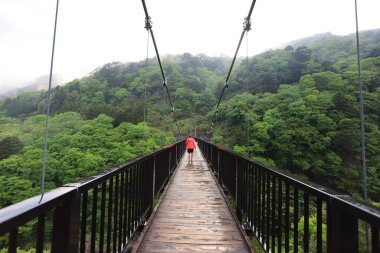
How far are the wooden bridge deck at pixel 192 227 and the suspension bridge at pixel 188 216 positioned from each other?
0.03 feet

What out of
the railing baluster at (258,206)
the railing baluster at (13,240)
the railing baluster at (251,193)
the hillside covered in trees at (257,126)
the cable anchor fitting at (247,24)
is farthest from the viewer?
the hillside covered in trees at (257,126)

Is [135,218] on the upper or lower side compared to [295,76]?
lower

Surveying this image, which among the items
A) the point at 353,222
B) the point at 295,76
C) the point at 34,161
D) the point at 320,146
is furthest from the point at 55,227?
the point at 295,76

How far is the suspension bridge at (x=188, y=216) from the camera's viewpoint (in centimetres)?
92

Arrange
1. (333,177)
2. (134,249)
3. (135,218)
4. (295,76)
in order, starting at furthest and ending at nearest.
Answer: (295,76) < (333,177) < (135,218) < (134,249)

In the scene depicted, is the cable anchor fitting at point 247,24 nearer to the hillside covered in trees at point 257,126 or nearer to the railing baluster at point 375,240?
the hillside covered in trees at point 257,126

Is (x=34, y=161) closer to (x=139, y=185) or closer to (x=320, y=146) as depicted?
(x=139, y=185)

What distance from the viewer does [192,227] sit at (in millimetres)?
2783

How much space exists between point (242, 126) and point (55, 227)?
32107 mm

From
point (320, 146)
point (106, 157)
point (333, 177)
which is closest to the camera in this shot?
point (333, 177)

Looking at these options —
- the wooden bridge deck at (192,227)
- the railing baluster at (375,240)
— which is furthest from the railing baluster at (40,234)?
the wooden bridge deck at (192,227)

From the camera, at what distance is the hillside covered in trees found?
1639cm

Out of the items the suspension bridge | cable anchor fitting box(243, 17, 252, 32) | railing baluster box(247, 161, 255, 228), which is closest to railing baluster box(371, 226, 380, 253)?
the suspension bridge

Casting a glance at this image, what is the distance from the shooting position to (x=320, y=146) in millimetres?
25703
